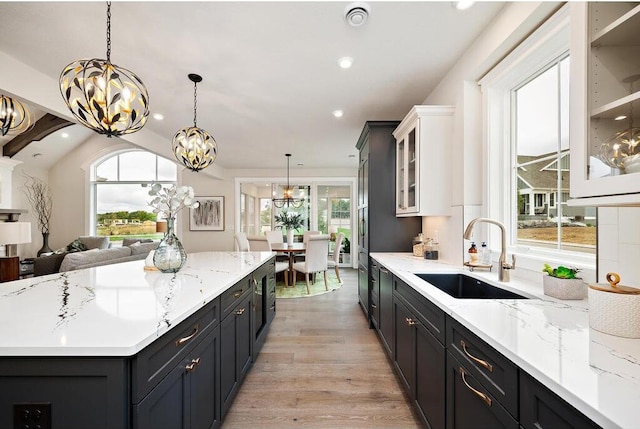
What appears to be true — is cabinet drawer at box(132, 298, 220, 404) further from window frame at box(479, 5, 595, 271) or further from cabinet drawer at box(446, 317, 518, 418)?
window frame at box(479, 5, 595, 271)

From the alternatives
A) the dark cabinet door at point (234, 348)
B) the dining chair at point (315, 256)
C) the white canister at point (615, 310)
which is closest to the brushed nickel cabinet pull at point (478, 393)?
the white canister at point (615, 310)

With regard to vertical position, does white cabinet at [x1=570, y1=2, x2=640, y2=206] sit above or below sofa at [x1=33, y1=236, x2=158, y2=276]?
above

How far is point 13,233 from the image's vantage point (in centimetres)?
338

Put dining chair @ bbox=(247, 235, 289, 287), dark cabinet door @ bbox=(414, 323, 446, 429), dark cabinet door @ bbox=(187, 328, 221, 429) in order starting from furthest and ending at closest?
dining chair @ bbox=(247, 235, 289, 287) → dark cabinet door @ bbox=(414, 323, 446, 429) → dark cabinet door @ bbox=(187, 328, 221, 429)

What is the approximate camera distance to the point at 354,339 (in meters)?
2.92

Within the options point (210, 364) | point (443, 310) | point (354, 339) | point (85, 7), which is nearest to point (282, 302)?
point (354, 339)

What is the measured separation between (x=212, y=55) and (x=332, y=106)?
1.50m

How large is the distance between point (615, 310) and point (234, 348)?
1898mm

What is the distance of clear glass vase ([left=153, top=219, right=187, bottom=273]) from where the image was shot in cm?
183

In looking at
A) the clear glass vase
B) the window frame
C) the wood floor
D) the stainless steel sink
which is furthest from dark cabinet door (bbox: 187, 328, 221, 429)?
the window frame

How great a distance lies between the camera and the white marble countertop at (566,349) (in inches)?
22.4

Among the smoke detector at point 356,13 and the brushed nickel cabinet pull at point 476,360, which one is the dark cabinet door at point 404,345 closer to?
the brushed nickel cabinet pull at point 476,360

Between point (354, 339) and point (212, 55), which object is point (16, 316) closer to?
point (212, 55)

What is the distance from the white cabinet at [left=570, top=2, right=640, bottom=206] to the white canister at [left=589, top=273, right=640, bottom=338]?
304 mm
